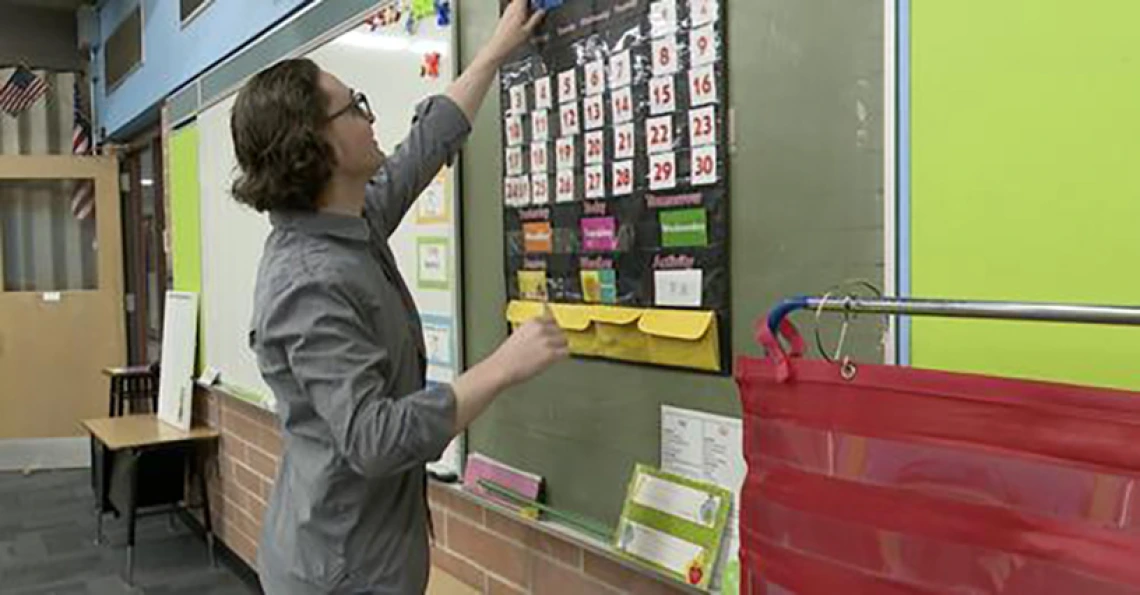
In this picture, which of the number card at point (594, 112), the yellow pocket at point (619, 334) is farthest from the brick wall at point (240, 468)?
the number card at point (594, 112)

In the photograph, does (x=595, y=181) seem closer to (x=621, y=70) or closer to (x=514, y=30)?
(x=621, y=70)

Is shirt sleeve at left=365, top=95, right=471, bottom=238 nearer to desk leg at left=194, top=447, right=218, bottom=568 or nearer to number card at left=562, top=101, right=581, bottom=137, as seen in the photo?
number card at left=562, top=101, right=581, bottom=137

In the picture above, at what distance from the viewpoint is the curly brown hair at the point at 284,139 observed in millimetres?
1517

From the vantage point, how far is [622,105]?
67.3 inches

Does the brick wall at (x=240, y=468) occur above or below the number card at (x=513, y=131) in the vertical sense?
below

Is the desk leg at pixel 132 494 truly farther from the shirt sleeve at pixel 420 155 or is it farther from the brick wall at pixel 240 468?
the shirt sleeve at pixel 420 155

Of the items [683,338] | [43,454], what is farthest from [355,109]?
[43,454]

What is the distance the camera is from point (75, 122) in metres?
7.41

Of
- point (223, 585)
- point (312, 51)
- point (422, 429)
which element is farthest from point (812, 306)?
point (223, 585)

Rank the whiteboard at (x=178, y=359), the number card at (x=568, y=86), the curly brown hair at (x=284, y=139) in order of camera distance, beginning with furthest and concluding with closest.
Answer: the whiteboard at (x=178, y=359) → the number card at (x=568, y=86) → the curly brown hair at (x=284, y=139)

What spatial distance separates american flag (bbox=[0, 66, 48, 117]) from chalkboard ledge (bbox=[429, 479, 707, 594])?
609 centimetres

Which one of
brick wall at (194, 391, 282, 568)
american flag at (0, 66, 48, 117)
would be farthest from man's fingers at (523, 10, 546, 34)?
american flag at (0, 66, 48, 117)

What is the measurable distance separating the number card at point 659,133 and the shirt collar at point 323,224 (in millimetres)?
510

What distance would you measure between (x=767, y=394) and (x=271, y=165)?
0.86 meters
